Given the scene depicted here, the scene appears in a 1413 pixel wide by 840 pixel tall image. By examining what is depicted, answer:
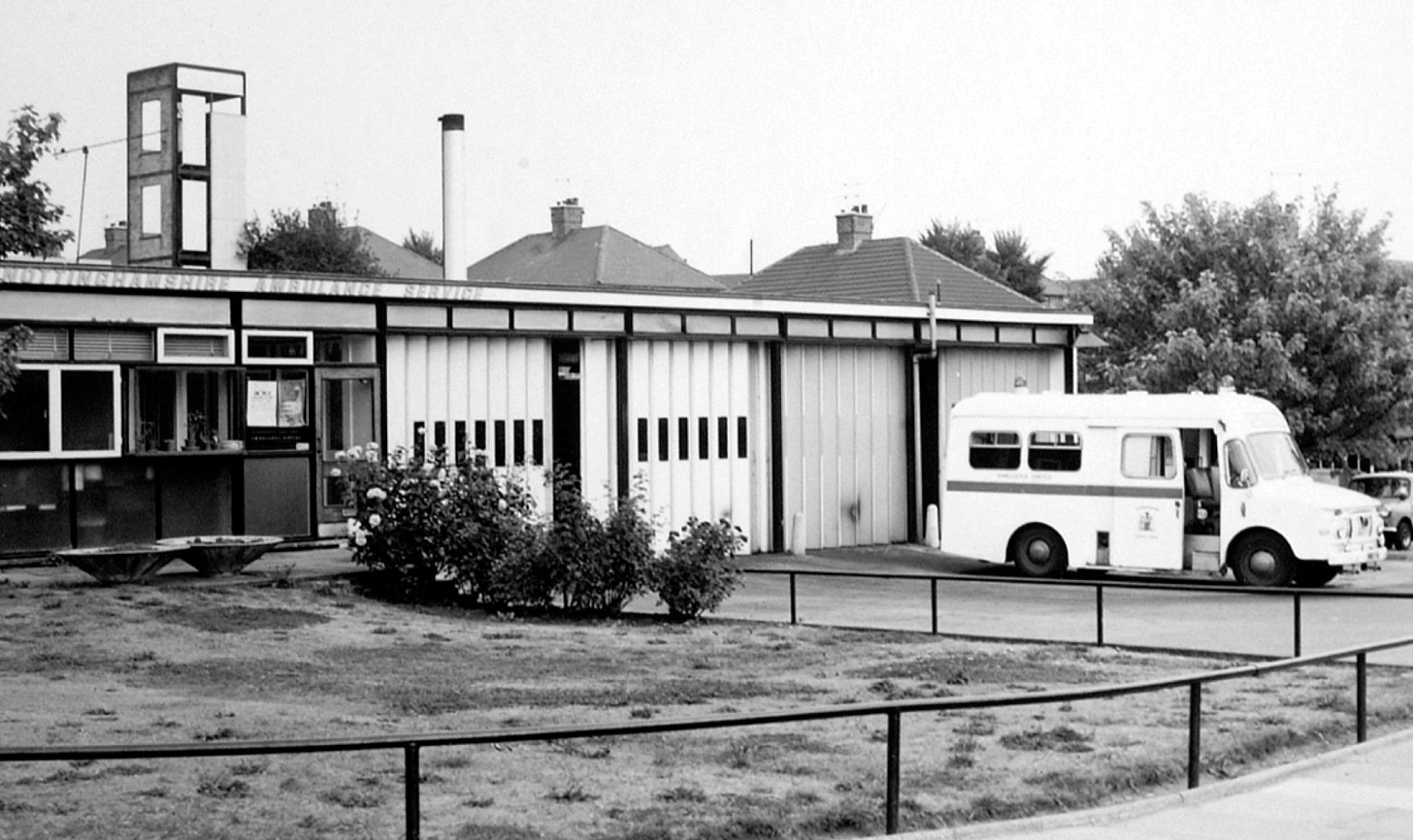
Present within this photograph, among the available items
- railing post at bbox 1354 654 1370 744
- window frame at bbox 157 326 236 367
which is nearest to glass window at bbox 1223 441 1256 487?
railing post at bbox 1354 654 1370 744

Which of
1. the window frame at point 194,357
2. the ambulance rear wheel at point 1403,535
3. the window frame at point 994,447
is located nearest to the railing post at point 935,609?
the window frame at point 994,447

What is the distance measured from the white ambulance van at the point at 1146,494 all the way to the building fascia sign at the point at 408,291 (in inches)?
171

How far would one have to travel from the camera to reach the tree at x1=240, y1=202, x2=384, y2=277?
72250 millimetres

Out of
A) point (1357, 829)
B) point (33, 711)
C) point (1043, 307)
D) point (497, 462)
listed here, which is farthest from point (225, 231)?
point (1357, 829)

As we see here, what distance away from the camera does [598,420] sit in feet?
98.1

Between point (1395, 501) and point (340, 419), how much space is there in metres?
22.4

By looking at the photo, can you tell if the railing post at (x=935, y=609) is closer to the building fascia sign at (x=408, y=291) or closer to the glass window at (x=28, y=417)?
the building fascia sign at (x=408, y=291)

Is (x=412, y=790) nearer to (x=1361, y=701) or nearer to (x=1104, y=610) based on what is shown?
(x=1361, y=701)

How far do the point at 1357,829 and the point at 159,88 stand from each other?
1063 inches

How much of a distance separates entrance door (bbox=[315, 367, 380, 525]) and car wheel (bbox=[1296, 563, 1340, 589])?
13.6m

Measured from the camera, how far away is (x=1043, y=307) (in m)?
39.0

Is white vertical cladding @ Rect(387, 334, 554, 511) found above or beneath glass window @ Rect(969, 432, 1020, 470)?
above

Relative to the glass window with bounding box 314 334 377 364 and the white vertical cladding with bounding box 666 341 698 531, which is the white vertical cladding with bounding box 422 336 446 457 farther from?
the white vertical cladding with bounding box 666 341 698 531

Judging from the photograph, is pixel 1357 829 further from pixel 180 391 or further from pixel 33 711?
pixel 180 391
